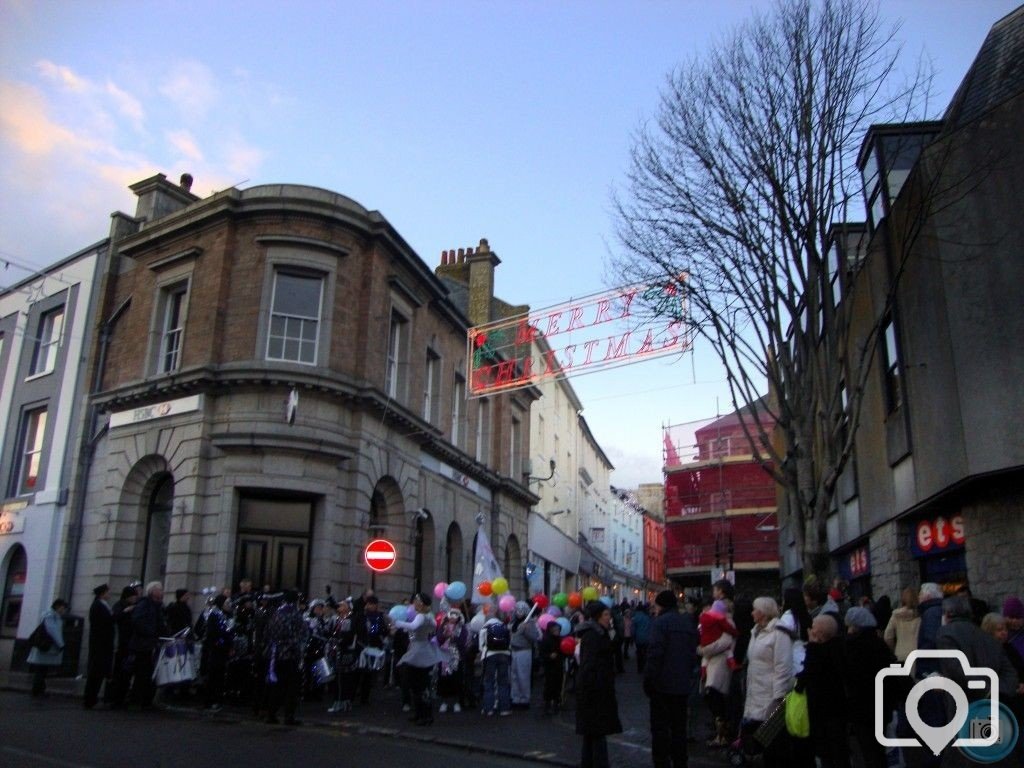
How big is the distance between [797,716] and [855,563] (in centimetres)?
1506

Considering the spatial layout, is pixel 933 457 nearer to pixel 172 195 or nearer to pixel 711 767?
pixel 711 767

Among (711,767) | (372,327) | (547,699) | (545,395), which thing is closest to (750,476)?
(545,395)

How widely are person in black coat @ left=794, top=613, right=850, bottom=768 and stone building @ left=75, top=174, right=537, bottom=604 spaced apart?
12929 mm

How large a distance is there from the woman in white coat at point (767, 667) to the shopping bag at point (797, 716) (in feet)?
1.46

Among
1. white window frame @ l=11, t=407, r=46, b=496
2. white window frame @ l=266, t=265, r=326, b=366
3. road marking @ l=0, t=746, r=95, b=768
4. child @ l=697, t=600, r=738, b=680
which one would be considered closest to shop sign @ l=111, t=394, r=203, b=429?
white window frame @ l=266, t=265, r=326, b=366

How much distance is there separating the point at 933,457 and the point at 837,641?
Result: 841 centimetres

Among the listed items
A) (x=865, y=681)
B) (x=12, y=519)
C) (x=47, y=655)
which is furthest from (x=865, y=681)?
(x=12, y=519)

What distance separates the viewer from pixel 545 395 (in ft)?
129

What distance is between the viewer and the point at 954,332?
525 inches

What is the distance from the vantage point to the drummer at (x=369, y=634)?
13812 mm

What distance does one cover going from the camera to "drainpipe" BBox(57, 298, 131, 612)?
810 inches

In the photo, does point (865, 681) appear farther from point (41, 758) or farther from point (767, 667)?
point (41, 758)

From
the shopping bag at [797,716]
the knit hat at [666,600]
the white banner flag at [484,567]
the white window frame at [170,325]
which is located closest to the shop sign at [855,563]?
the white banner flag at [484,567]
